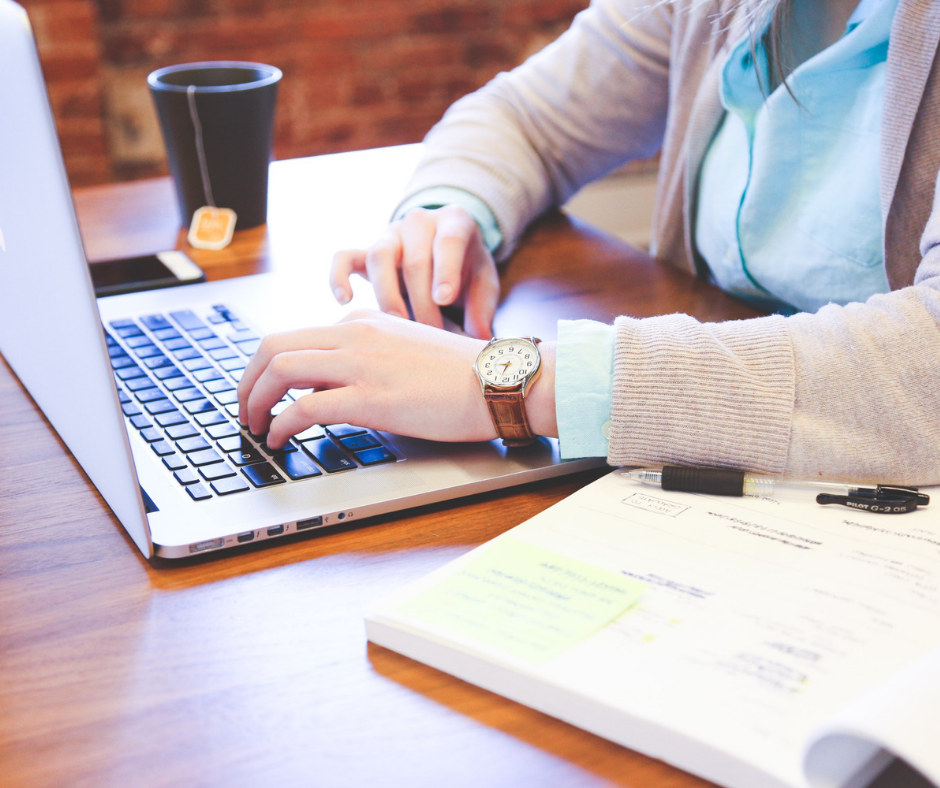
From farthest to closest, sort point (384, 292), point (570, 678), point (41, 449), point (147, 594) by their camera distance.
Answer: point (384, 292) → point (41, 449) → point (147, 594) → point (570, 678)

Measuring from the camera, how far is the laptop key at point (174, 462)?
57cm

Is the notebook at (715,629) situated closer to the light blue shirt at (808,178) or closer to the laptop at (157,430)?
the laptop at (157,430)

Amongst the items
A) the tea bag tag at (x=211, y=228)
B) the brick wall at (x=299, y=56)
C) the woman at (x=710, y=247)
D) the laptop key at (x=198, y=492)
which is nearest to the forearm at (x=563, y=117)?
the woman at (x=710, y=247)

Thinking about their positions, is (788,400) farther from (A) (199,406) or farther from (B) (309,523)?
(A) (199,406)

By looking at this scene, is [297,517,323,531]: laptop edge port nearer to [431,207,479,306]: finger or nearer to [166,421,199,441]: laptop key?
[166,421,199,441]: laptop key

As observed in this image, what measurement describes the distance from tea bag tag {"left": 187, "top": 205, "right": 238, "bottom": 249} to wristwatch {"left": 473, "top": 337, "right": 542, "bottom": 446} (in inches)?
19.7

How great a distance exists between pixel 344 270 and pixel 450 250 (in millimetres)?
105

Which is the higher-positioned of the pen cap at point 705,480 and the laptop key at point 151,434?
the laptop key at point 151,434

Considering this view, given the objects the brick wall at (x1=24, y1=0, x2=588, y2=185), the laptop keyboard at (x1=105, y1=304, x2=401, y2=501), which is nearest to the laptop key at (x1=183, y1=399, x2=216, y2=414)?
the laptop keyboard at (x1=105, y1=304, x2=401, y2=501)

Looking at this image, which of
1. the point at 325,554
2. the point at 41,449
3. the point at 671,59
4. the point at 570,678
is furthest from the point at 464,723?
the point at 671,59

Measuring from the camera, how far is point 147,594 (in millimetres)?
488

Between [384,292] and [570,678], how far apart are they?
1.60ft

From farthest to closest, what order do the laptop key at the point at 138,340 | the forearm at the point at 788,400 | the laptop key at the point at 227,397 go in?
the laptop key at the point at 138,340, the laptop key at the point at 227,397, the forearm at the point at 788,400

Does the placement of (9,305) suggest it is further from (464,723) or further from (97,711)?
(464,723)
